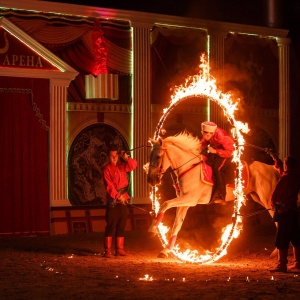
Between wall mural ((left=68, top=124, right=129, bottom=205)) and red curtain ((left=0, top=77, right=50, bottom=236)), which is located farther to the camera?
wall mural ((left=68, top=124, right=129, bottom=205))

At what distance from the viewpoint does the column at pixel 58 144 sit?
65.4 feet

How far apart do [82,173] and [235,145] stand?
7.71 meters

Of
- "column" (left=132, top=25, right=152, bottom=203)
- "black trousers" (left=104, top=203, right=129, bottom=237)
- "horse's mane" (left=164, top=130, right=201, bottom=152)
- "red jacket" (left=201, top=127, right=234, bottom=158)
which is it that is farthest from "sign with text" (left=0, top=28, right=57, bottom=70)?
"red jacket" (left=201, top=127, right=234, bottom=158)

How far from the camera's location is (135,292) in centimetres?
1042

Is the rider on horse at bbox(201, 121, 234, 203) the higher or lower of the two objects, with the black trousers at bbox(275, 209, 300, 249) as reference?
higher

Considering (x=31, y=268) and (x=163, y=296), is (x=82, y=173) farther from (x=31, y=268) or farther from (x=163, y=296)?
(x=163, y=296)

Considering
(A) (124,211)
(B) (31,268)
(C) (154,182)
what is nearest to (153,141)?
(C) (154,182)

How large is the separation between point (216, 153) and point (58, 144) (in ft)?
22.9

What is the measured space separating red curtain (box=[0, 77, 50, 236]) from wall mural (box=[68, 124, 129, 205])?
3.30 ft

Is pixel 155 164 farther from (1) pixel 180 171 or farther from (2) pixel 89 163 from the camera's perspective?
(2) pixel 89 163

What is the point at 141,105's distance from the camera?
2141 cm

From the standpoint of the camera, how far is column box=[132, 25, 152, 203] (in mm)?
21234

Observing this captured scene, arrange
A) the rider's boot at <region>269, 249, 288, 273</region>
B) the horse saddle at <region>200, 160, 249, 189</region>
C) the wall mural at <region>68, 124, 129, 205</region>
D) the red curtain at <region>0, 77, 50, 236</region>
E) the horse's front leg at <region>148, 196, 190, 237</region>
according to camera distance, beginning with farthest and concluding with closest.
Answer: the wall mural at <region>68, 124, 129, 205</region>, the red curtain at <region>0, 77, 50, 236</region>, the horse saddle at <region>200, 160, 249, 189</region>, the horse's front leg at <region>148, 196, 190, 237</region>, the rider's boot at <region>269, 249, 288, 273</region>

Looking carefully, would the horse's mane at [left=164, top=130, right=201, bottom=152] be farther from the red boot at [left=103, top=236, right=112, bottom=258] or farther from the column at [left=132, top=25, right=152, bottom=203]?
the column at [left=132, top=25, right=152, bottom=203]
